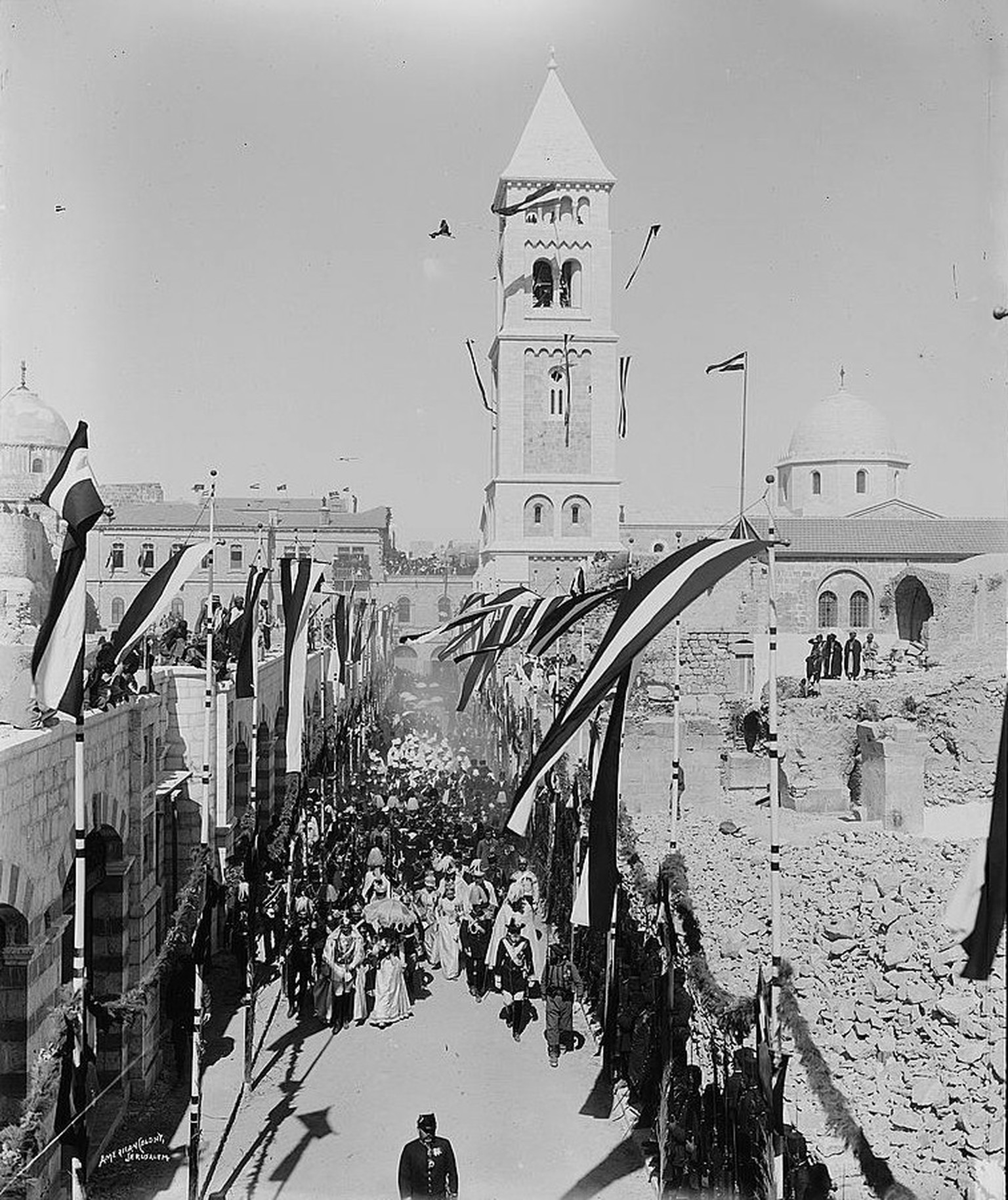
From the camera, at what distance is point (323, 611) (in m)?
42.9

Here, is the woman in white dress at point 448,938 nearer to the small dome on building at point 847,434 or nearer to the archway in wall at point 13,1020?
the archway in wall at point 13,1020

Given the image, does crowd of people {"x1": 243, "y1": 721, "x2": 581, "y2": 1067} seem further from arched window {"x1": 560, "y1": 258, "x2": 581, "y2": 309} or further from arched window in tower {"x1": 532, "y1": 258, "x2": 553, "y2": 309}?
arched window in tower {"x1": 532, "y1": 258, "x2": 553, "y2": 309}

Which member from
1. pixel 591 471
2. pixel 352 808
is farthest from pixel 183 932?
pixel 591 471

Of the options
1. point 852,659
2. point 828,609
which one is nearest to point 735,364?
point 852,659

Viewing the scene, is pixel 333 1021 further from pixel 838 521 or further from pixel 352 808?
pixel 838 521

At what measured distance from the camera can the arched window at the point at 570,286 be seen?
5391 centimetres

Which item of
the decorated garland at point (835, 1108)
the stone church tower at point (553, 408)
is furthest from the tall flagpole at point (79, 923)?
the stone church tower at point (553, 408)

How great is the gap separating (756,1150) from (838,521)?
4026 centimetres

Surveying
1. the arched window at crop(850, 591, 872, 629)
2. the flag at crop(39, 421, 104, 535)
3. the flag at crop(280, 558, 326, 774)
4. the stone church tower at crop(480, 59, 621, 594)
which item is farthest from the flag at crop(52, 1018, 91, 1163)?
the stone church tower at crop(480, 59, 621, 594)

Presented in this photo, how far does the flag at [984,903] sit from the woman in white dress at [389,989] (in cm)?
950

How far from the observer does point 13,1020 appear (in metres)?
8.22

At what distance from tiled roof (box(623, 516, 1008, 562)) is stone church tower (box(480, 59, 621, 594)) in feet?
32.2

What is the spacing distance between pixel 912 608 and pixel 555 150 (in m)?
20.7

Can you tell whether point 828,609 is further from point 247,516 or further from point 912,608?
point 247,516
